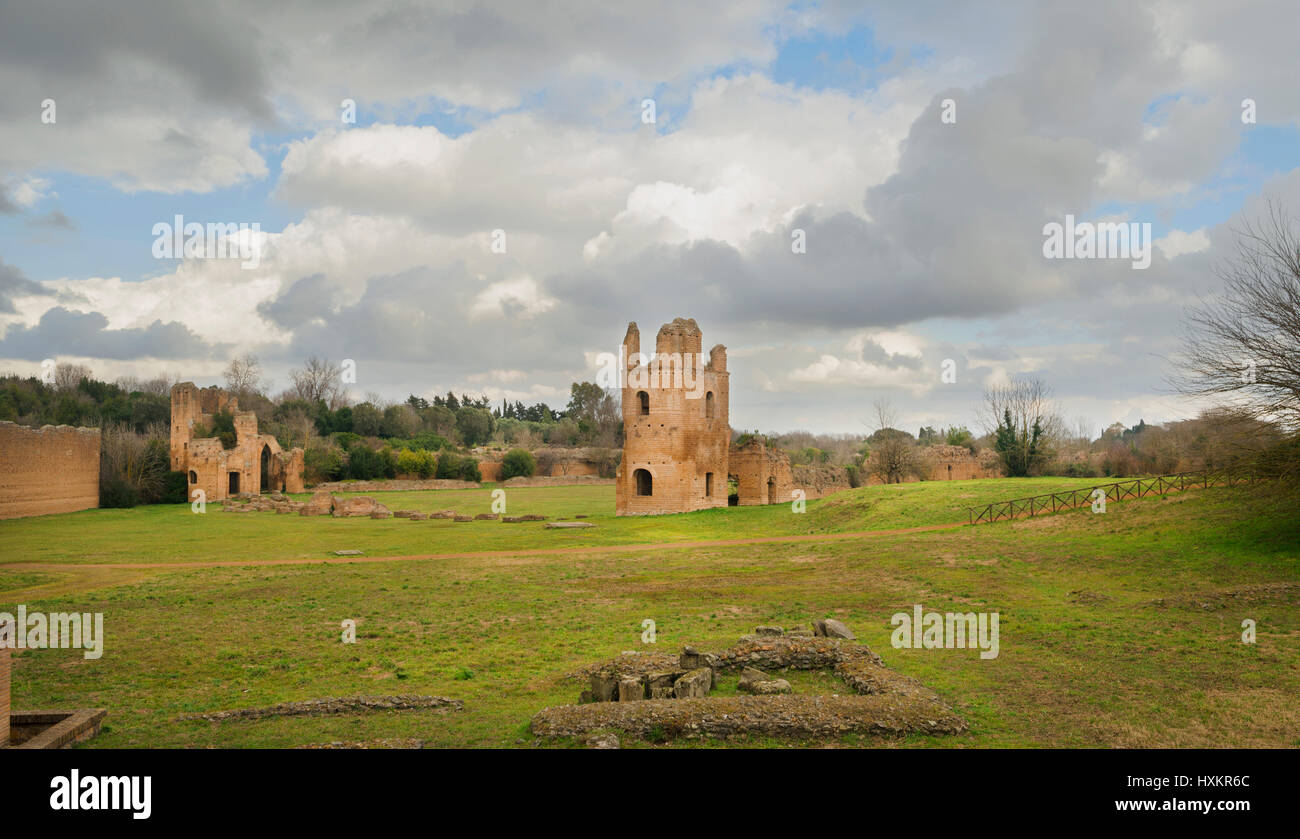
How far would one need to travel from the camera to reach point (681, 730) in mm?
8102

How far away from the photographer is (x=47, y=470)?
4125 centimetres

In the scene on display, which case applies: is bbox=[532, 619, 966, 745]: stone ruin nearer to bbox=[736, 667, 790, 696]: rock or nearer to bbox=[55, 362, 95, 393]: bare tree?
bbox=[736, 667, 790, 696]: rock

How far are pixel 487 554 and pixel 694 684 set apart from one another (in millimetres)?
19054

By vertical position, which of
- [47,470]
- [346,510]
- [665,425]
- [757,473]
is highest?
[665,425]

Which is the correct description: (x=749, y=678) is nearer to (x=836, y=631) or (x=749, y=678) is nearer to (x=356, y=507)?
(x=836, y=631)

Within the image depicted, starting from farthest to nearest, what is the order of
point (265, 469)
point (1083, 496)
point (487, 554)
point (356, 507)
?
point (265, 469) → point (356, 507) → point (1083, 496) → point (487, 554)

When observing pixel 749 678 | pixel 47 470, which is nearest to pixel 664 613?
pixel 749 678

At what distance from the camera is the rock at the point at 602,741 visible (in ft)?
25.4

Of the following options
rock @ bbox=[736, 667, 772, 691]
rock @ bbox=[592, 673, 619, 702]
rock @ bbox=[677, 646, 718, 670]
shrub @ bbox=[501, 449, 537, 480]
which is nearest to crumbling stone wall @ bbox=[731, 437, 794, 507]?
rock @ bbox=[677, 646, 718, 670]

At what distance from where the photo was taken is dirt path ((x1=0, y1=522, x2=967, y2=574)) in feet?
77.6

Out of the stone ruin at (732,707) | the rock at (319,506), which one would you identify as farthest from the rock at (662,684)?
the rock at (319,506)
